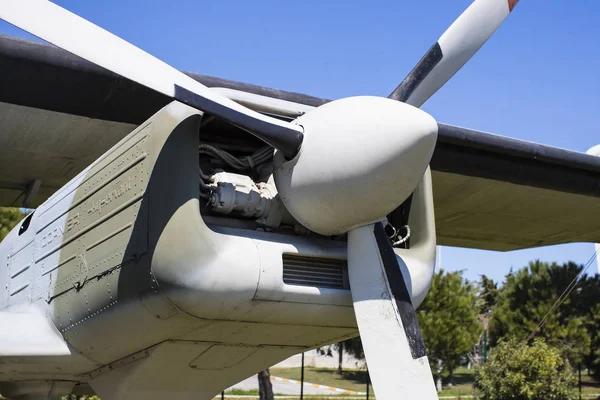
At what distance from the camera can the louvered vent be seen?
207 inches

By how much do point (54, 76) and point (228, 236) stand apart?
2.61m

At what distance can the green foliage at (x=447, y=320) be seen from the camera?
31484 mm

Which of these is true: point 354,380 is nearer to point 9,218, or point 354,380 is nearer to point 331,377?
point 331,377

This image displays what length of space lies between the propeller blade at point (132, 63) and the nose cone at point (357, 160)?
0.74ft

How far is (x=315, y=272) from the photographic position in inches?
214

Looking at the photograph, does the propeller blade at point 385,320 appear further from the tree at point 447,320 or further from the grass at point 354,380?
the grass at point 354,380

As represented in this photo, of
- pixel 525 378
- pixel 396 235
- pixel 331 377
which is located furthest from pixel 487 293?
pixel 396 235

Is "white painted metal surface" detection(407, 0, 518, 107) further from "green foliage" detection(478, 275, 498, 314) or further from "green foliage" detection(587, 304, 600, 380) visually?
"green foliage" detection(478, 275, 498, 314)

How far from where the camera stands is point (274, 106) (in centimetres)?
573

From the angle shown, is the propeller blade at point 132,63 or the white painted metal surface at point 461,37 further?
the white painted metal surface at point 461,37

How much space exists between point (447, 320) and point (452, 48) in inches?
1071

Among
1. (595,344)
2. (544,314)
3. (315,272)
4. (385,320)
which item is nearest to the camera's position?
(385,320)

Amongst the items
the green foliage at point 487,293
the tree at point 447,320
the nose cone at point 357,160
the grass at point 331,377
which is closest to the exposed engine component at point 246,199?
the nose cone at point 357,160

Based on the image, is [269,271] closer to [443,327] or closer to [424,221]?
[424,221]
